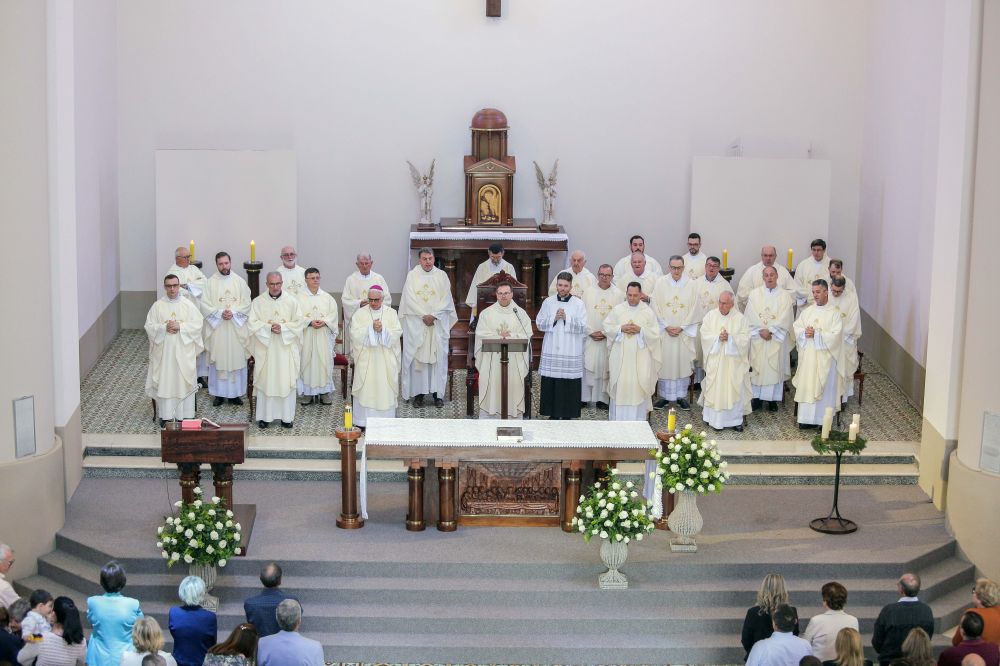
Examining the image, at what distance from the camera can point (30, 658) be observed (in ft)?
33.5

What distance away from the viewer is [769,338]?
55.7 ft

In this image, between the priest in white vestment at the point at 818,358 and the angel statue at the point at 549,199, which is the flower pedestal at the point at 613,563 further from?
the angel statue at the point at 549,199

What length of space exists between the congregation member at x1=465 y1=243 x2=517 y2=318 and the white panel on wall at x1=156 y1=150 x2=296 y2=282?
2.79m

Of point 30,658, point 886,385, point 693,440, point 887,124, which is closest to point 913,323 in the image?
point 886,385

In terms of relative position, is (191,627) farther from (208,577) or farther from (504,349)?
(504,349)

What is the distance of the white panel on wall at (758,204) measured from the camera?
19.5 meters

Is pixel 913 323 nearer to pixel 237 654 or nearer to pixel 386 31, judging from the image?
pixel 386 31

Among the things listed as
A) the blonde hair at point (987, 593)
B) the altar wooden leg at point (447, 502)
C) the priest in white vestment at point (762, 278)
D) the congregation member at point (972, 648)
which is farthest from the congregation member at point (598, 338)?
the congregation member at point (972, 648)

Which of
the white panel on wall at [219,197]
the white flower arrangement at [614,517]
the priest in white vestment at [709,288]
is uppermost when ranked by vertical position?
the white panel on wall at [219,197]

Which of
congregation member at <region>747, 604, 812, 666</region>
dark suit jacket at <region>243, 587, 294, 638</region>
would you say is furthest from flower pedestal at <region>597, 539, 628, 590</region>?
dark suit jacket at <region>243, 587, 294, 638</region>

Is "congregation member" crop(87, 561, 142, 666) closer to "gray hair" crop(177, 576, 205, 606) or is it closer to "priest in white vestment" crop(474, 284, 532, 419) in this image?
"gray hair" crop(177, 576, 205, 606)

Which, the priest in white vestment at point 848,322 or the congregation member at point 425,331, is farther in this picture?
the congregation member at point 425,331

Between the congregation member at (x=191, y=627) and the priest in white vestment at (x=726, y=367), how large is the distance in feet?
24.0

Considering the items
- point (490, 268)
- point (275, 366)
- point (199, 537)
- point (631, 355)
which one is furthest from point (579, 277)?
point (199, 537)
